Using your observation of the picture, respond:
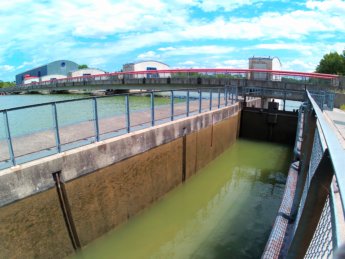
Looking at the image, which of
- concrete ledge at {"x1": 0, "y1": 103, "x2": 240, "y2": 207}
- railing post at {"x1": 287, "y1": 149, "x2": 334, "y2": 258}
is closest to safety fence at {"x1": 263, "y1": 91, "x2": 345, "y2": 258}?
railing post at {"x1": 287, "y1": 149, "x2": 334, "y2": 258}

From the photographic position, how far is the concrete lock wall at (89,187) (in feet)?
17.1

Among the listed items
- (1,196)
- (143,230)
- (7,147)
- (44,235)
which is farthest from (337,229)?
(143,230)

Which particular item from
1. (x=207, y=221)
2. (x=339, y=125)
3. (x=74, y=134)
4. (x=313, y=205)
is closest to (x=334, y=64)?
(x=339, y=125)

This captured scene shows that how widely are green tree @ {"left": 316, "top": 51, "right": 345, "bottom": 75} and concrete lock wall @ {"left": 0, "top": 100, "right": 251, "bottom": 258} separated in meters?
77.3

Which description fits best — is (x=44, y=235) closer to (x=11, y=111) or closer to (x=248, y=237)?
(x=11, y=111)

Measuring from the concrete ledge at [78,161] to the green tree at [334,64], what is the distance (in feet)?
255

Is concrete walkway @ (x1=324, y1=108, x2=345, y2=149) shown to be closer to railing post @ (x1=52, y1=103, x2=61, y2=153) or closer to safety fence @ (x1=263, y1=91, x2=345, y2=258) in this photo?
safety fence @ (x1=263, y1=91, x2=345, y2=258)

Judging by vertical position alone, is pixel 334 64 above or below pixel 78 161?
above

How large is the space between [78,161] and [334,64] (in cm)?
8534

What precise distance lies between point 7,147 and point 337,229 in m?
6.00

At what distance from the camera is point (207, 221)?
8.17 meters

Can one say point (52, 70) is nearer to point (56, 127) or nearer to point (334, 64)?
point (334, 64)

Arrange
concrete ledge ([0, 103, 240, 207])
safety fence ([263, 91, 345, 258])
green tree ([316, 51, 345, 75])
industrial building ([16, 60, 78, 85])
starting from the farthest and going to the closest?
industrial building ([16, 60, 78, 85]), green tree ([316, 51, 345, 75]), concrete ledge ([0, 103, 240, 207]), safety fence ([263, 91, 345, 258])

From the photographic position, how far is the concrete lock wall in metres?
5.21
